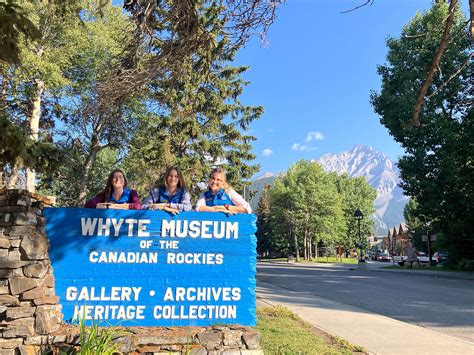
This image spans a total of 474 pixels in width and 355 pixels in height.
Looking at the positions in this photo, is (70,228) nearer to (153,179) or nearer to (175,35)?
(175,35)

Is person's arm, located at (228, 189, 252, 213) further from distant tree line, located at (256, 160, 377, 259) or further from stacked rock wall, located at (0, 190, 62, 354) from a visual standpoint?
distant tree line, located at (256, 160, 377, 259)

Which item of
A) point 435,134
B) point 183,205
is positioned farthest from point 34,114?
point 435,134

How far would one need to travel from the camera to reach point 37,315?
13.5 feet

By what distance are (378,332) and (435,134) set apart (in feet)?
72.5

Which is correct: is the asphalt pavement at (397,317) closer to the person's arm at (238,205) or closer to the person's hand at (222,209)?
the person's arm at (238,205)

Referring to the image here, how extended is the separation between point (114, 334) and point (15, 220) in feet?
4.76

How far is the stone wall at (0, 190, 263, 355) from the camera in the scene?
4027 millimetres

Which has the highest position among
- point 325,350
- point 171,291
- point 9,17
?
point 9,17

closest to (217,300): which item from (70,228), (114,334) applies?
(114,334)

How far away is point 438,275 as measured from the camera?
2397 centimetres

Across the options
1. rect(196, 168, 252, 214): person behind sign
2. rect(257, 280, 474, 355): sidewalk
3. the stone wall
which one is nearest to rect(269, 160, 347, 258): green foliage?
rect(257, 280, 474, 355): sidewalk

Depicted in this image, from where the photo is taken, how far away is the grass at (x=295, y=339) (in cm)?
555

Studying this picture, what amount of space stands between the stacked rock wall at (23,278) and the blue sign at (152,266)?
179 millimetres

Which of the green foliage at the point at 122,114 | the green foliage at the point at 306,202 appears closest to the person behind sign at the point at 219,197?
the green foliage at the point at 122,114
